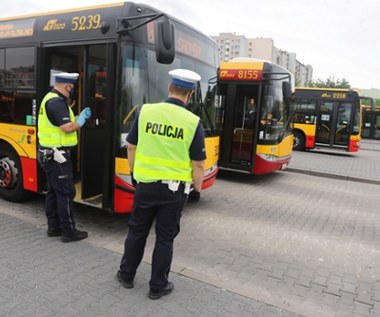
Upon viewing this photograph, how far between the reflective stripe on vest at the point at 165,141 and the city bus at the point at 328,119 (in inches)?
588

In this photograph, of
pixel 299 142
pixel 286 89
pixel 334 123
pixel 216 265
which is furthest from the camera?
pixel 299 142

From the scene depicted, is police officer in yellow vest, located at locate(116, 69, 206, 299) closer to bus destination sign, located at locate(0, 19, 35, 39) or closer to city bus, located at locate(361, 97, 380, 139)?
bus destination sign, located at locate(0, 19, 35, 39)

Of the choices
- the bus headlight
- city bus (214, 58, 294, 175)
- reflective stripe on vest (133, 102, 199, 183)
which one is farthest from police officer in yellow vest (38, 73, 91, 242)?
the bus headlight

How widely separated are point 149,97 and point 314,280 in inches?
115

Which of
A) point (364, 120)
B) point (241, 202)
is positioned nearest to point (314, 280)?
point (241, 202)

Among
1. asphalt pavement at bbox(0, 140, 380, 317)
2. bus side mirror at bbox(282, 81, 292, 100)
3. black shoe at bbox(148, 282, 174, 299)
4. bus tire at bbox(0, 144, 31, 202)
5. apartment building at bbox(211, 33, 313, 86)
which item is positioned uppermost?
apartment building at bbox(211, 33, 313, 86)

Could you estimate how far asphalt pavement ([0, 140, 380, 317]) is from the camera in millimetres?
3193

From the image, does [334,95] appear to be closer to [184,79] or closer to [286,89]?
[286,89]

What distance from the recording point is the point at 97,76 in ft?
16.6

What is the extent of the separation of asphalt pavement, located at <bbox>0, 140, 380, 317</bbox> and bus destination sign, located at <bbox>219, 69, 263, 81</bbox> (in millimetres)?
3482

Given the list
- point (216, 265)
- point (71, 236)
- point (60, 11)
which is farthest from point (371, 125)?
point (71, 236)

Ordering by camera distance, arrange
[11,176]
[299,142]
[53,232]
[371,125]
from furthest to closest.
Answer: [371,125] < [299,142] < [11,176] < [53,232]

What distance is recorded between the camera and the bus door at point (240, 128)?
9156mm

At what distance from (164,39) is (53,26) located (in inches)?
78.2
